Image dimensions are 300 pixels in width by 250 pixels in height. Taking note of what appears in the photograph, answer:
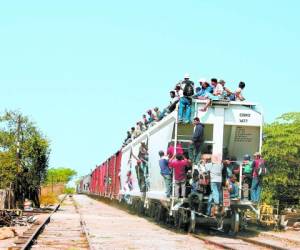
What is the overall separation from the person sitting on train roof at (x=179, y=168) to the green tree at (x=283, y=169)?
962cm

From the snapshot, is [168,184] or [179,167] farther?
[168,184]

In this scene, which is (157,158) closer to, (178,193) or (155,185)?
(155,185)

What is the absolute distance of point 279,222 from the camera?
20922 millimetres

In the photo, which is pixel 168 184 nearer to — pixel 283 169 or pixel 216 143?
pixel 216 143

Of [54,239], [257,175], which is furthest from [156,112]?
[54,239]

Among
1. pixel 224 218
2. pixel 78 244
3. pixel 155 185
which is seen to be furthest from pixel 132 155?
pixel 78 244

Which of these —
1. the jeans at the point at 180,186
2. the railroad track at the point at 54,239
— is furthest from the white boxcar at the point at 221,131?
the railroad track at the point at 54,239

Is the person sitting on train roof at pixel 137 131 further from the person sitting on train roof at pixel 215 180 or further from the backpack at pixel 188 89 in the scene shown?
the person sitting on train roof at pixel 215 180

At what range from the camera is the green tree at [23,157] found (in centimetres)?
2805

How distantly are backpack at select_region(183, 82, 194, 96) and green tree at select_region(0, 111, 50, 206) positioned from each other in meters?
13.6

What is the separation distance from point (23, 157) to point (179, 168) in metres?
16.0

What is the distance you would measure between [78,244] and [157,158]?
5.69 meters

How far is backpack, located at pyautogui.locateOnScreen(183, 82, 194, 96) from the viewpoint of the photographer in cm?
1625

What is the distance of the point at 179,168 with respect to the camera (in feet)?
53.2
